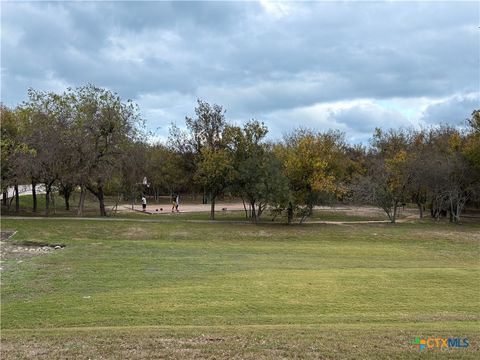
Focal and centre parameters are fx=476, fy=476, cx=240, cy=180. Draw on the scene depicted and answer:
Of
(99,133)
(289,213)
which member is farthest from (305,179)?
(99,133)

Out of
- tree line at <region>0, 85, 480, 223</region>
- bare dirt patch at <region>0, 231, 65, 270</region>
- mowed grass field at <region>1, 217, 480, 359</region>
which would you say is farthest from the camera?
tree line at <region>0, 85, 480, 223</region>

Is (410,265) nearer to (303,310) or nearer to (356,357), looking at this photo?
(303,310)

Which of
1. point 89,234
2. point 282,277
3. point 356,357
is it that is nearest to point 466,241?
point 282,277

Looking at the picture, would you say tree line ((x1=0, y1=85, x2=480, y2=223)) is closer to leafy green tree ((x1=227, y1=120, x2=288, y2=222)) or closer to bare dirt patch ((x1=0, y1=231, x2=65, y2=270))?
leafy green tree ((x1=227, y1=120, x2=288, y2=222))

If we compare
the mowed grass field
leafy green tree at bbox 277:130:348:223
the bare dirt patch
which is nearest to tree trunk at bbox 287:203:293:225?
leafy green tree at bbox 277:130:348:223

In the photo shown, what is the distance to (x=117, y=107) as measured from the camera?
119ft

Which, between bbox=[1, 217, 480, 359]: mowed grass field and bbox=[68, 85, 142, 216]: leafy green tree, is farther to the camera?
bbox=[68, 85, 142, 216]: leafy green tree

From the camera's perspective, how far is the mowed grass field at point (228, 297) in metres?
7.09

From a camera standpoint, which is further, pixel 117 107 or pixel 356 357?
pixel 117 107

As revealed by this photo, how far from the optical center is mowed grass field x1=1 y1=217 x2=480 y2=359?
23.3 feet

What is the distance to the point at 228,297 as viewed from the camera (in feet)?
42.3

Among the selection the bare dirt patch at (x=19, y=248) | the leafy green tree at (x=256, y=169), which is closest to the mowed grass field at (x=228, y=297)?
the bare dirt patch at (x=19, y=248)

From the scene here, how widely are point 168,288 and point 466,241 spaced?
81.1 ft

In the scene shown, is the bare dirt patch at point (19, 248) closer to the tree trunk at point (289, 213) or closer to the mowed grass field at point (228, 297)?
the mowed grass field at point (228, 297)
